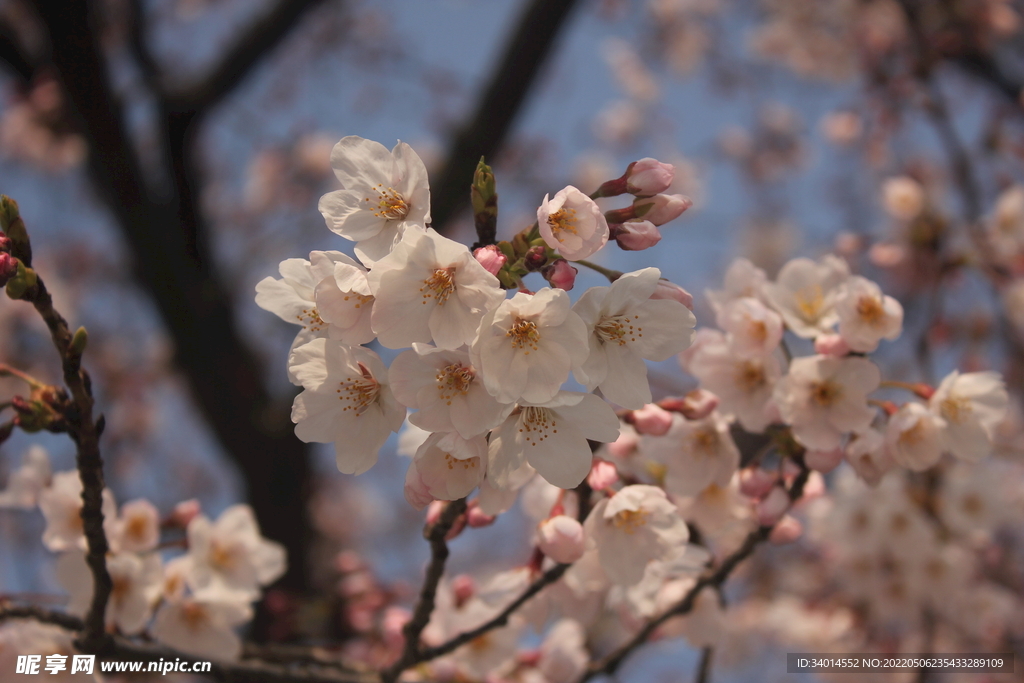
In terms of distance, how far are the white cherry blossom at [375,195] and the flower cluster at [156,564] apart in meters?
0.86

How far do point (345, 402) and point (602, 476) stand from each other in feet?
1.61

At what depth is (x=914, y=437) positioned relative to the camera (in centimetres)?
138

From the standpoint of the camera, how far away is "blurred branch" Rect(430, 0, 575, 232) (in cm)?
351

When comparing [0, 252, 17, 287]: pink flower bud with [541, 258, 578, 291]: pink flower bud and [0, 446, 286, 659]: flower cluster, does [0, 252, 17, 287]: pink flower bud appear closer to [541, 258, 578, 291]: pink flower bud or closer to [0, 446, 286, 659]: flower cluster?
[0, 446, 286, 659]: flower cluster

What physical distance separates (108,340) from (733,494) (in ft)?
21.1

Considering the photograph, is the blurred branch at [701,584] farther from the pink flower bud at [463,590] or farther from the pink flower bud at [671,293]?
the pink flower bud at [671,293]

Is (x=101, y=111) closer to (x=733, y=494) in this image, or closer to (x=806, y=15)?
(x=733, y=494)

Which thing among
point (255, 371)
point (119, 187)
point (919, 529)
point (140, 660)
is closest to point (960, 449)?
point (919, 529)

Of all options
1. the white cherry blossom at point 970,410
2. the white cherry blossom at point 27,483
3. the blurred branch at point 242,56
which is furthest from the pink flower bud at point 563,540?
the blurred branch at point 242,56

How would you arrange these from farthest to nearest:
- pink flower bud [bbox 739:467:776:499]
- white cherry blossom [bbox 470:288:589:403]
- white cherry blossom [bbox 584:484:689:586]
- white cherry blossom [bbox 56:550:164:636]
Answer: white cherry blossom [bbox 56:550:164:636], pink flower bud [bbox 739:467:776:499], white cherry blossom [bbox 584:484:689:586], white cherry blossom [bbox 470:288:589:403]

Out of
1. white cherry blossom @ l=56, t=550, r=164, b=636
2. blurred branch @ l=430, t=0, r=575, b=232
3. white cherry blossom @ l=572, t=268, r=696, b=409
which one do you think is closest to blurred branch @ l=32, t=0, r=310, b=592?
blurred branch @ l=430, t=0, r=575, b=232

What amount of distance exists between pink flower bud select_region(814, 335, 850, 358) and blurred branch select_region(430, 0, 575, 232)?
242 cm

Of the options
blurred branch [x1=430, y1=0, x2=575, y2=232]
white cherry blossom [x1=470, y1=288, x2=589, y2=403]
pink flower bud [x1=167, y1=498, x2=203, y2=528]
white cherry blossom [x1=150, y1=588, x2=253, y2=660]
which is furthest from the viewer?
blurred branch [x1=430, y1=0, x2=575, y2=232]

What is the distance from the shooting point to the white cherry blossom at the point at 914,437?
1358 mm
